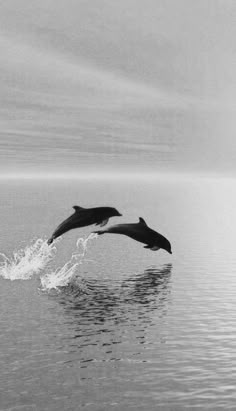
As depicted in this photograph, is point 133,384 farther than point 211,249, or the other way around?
point 211,249

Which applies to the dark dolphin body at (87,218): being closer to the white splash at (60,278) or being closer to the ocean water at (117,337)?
the ocean water at (117,337)

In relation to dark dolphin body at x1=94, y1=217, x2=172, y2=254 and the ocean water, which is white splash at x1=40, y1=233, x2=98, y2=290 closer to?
the ocean water

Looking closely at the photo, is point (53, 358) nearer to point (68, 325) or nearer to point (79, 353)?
point (79, 353)

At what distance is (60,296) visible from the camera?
241 ft

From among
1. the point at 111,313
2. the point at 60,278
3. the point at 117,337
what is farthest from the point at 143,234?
the point at 60,278

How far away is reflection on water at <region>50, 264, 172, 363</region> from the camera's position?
52.1 metres

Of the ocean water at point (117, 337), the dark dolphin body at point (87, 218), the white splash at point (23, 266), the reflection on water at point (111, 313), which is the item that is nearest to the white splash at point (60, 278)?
the ocean water at point (117, 337)

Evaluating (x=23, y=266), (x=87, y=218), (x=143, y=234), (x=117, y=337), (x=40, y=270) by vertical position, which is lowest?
(x=117, y=337)

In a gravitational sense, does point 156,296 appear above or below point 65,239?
below

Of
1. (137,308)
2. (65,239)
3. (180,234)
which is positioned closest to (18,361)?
(137,308)

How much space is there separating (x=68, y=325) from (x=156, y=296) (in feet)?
65.8

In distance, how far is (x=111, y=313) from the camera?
212 feet

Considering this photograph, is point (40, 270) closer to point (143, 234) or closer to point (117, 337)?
point (143, 234)

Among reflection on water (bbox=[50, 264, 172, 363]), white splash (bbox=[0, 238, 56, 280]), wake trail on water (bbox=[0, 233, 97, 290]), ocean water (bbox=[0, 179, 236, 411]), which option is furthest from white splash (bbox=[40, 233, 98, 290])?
white splash (bbox=[0, 238, 56, 280])
